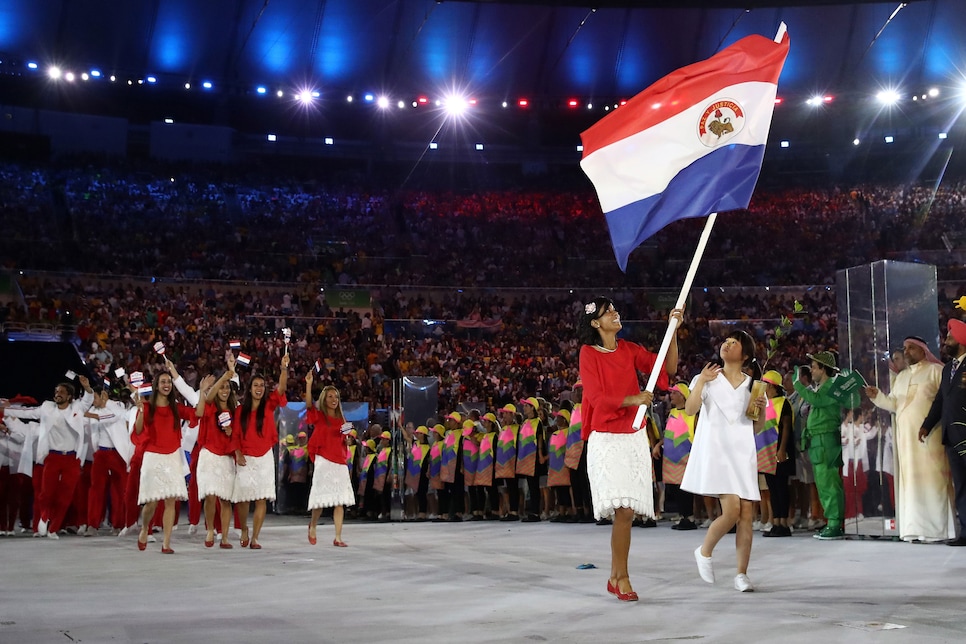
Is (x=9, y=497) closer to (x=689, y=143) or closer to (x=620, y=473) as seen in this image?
(x=620, y=473)

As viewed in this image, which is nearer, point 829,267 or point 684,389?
point 684,389

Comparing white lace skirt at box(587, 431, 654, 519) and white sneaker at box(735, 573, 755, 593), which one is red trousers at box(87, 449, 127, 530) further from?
white sneaker at box(735, 573, 755, 593)

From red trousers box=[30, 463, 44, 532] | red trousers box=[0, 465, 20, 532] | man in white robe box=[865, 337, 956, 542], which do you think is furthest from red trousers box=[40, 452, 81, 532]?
man in white robe box=[865, 337, 956, 542]

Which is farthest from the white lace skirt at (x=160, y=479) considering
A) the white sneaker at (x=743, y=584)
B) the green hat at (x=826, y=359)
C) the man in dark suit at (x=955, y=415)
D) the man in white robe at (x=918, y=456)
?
→ the man in dark suit at (x=955, y=415)

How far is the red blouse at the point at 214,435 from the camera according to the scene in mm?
10938

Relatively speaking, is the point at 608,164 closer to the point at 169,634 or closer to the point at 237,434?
the point at 169,634

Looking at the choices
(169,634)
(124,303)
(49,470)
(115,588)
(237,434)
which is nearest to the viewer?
(169,634)

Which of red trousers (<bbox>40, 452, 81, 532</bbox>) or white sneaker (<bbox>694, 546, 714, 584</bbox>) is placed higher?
red trousers (<bbox>40, 452, 81, 532</bbox>)

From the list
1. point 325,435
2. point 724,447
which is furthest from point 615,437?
point 325,435

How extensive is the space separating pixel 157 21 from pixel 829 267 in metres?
21.3

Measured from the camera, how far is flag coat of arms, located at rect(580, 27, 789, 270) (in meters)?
7.13

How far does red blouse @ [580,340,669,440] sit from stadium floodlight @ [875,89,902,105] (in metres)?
30.0

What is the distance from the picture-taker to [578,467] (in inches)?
542

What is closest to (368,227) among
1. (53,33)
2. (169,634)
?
(53,33)
